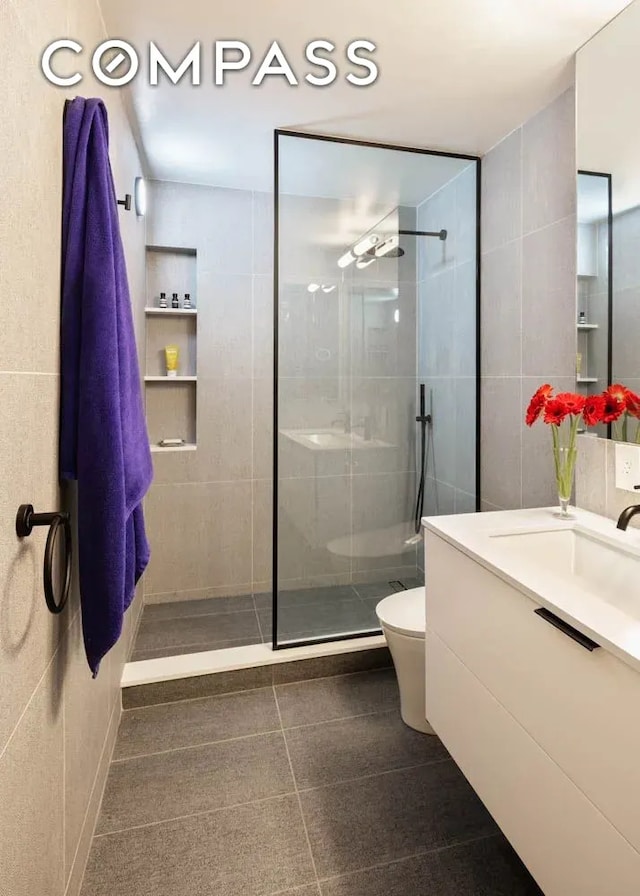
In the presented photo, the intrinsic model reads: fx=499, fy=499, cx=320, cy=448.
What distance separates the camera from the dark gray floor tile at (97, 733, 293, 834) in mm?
1535

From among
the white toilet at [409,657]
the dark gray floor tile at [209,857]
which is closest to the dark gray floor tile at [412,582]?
the white toilet at [409,657]

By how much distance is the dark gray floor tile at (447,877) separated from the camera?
1.27 metres

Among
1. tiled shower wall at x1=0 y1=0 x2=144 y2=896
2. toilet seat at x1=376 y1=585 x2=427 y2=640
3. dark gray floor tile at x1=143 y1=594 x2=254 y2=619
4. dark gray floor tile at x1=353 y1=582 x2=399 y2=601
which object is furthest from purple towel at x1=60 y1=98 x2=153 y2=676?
dark gray floor tile at x1=143 y1=594 x2=254 y2=619

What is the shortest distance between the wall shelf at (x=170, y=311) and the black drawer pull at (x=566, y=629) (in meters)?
2.53

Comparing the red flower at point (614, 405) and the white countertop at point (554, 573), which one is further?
the red flower at point (614, 405)

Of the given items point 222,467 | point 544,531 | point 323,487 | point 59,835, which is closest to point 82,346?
point 59,835

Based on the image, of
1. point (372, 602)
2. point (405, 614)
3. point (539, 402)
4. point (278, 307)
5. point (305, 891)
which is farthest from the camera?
point (372, 602)

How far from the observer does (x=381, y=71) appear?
6.00ft

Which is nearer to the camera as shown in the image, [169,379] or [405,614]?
[405,614]

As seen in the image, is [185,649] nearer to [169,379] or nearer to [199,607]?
[199,607]

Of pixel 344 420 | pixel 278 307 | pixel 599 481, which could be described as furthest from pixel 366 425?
pixel 599 481

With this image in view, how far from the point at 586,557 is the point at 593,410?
0.47 metres

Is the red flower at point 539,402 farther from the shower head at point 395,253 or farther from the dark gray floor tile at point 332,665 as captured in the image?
the dark gray floor tile at point 332,665

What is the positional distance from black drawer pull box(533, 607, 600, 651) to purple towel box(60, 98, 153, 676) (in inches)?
35.2
